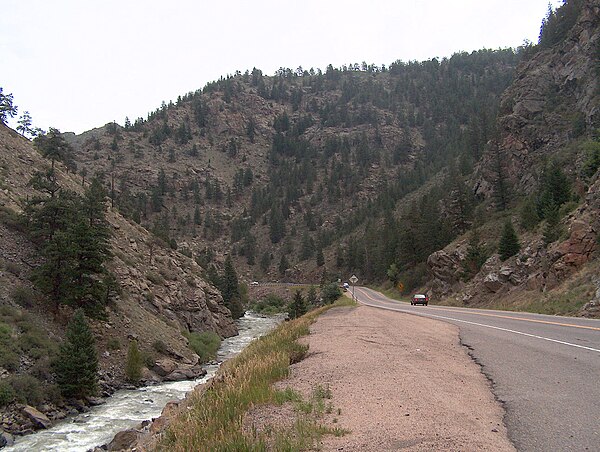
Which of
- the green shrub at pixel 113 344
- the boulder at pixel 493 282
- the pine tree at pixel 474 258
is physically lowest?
the green shrub at pixel 113 344

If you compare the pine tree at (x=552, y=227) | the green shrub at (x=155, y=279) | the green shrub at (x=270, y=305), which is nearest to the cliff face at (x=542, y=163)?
the pine tree at (x=552, y=227)

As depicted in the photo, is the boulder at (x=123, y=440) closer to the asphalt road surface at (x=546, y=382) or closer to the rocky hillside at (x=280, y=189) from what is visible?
the asphalt road surface at (x=546, y=382)

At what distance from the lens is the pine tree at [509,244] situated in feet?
140

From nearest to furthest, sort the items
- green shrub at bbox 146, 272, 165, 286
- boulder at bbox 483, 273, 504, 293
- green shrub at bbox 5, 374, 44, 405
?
green shrub at bbox 5, 374, 44, 405
boulder at bbox 483, 273, 504, 293
green shrub at bbox 146, 272, 165, 286

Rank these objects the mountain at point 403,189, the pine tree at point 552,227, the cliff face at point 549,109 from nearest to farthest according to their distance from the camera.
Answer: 1. the pine tree at point 552,227
2. the mountain at point 403,189
3. the cliff face at point 549,109

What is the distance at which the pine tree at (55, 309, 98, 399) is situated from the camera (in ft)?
78.9

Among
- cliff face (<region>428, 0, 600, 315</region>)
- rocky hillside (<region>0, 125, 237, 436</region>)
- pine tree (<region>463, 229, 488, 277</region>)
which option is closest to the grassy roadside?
rocky hillside (<region>0, 125, 237, 436</region>)

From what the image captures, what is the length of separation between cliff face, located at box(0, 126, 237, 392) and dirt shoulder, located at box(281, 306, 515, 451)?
20.6 meters

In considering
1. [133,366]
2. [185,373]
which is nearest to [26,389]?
[133,366]

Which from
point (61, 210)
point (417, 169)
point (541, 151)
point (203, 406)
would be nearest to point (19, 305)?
point (61, 210)

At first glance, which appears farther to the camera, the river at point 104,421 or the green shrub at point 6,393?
the green shrub at point 6,393

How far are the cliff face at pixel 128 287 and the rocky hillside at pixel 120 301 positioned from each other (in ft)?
0.22

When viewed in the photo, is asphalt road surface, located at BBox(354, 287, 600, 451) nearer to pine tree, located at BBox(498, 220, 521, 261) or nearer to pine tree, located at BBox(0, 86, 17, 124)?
pine tree, located at BBox(498, 220, 521, 261)

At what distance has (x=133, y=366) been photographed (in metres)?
29.8
